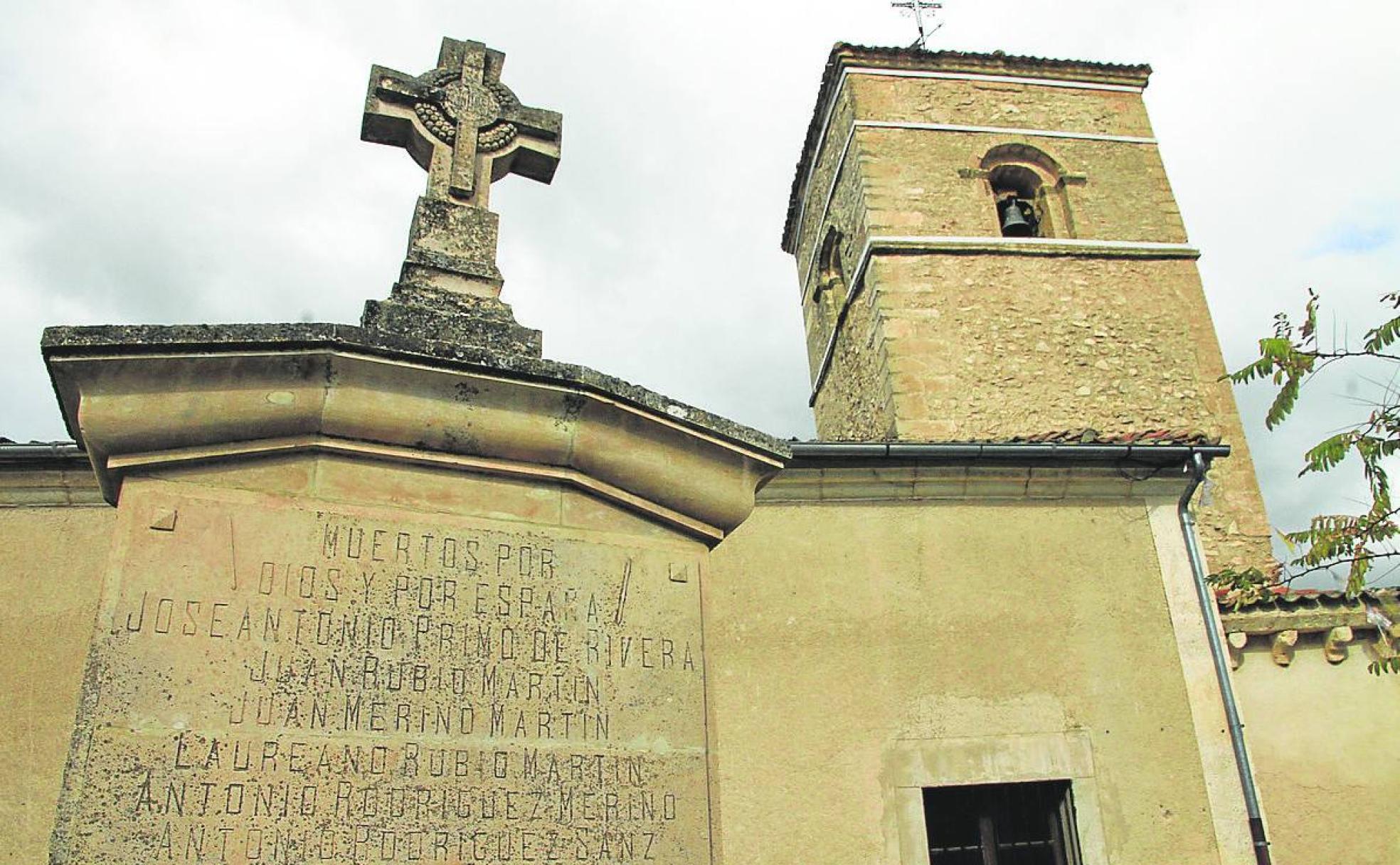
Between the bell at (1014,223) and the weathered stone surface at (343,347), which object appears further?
the bell at (1014,223)

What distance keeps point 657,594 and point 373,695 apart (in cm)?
86

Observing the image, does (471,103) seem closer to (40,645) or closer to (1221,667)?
(40,645)

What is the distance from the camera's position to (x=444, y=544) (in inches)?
115

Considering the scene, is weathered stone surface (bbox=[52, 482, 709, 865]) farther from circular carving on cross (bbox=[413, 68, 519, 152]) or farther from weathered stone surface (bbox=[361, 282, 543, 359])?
circular carving on cross (bbox=[413, 68, 519, 152])

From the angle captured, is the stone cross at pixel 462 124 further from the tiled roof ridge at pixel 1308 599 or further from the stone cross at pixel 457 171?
the tiled roof ridge at pixel 1308 599

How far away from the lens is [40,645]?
5379 millimetres

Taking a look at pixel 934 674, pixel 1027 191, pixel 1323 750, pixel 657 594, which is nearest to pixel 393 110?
pixel 657 594

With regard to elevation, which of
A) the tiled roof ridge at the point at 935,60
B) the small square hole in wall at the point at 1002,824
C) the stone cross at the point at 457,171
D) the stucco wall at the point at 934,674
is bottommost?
the small square hole in wall at the point at 1002,824

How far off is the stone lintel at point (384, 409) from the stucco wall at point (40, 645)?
2.75 metres

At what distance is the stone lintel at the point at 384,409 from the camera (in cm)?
272

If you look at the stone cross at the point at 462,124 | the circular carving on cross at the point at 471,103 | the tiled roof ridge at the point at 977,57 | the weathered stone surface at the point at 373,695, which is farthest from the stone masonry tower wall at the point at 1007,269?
the weathered stone surface at the point at 373,695

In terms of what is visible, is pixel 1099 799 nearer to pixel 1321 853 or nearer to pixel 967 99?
pixel 1321 853

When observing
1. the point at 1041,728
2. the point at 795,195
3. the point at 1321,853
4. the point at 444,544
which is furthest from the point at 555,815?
the point at 795,195

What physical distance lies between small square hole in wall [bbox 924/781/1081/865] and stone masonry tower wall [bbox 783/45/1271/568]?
5.82 m
